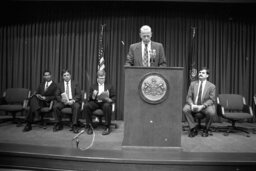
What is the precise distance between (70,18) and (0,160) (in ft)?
14.8

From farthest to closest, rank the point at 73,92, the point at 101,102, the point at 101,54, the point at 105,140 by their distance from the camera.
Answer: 1. the point at 101,54
2. the point at 73,92
3. the point at 101,102
4. the point at 105,140

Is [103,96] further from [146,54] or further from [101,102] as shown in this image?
[146,54]

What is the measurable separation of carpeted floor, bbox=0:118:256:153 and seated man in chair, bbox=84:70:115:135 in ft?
0.76

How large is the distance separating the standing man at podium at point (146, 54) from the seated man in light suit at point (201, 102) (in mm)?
1626

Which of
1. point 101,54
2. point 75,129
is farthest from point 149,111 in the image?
point 101,54

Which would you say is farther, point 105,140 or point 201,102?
point 201,102

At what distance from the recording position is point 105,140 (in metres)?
4.31

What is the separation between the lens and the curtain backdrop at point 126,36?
254 inches

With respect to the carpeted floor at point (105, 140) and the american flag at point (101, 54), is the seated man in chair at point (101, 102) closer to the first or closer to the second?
the carpeted floor at point (105, 140)

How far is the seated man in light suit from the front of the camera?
469 cm

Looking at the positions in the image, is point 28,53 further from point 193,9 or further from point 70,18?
point 193,9

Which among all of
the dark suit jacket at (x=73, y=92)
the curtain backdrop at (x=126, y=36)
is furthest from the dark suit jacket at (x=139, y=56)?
the curtain backdrop at (x=126, y=36)

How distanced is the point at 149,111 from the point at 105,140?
1.55m

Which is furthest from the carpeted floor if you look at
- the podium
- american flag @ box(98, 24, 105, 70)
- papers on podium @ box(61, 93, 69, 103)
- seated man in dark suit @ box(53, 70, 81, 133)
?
american flag @ box(98, 24, 105, 70)
